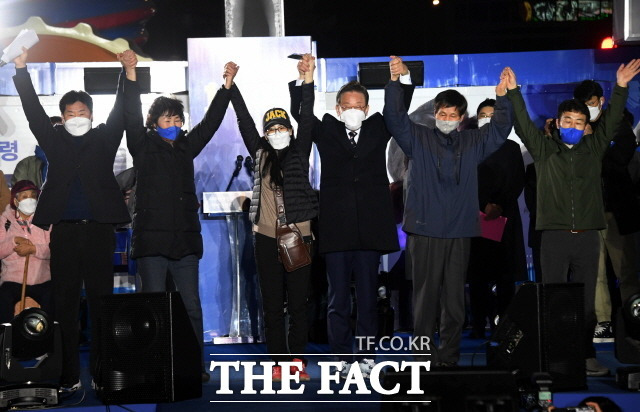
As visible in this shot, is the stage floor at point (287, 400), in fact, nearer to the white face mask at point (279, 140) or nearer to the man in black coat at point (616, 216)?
the white face mask at point (279, 140)

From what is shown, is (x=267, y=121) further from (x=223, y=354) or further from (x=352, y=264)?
(x=223, y=354)

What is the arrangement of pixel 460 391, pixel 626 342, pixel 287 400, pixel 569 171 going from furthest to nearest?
pixel 569 171, pixel 626 342, pixel 287 400, pixel 460 391

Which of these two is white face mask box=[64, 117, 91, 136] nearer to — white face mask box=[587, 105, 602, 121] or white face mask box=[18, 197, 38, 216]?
white face mask box=[18, 197, 38, 216]

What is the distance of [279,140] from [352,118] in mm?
485

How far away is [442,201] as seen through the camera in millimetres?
6082

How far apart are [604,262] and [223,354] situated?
3061mm

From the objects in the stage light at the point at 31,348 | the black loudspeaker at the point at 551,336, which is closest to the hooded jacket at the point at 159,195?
the stage light at the point at 31,348

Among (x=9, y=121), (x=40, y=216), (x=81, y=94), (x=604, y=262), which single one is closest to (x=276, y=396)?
(x=40, y=216)

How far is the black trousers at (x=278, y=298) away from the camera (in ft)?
20.1

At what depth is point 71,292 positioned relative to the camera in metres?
5.92

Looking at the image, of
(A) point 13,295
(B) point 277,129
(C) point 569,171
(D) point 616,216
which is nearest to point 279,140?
(B) point 277,129

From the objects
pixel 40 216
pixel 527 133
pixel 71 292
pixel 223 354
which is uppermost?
pixel 527 133

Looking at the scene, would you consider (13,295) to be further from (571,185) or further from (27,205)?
(571,185)

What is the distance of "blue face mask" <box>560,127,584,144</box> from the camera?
619 centimetres
